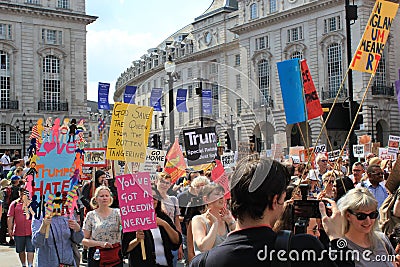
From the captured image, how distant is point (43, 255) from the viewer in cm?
752

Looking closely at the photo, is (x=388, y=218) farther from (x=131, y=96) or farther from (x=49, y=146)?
(x=49, y=146)

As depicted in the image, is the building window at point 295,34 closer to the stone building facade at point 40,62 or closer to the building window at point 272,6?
the building window at point 272,6

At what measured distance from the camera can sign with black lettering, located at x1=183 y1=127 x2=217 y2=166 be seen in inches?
223

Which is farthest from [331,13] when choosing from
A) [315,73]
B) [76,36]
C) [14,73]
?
[14,73]

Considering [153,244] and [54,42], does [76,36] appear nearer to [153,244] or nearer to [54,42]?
[54,42]

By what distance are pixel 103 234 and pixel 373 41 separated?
18.2ft

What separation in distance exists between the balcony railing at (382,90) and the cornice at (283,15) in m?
7.85

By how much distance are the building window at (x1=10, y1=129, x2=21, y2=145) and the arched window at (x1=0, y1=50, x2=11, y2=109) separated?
7.64ft

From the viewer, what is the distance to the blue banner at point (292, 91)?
8242 mm

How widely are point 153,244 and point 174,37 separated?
8210 cm

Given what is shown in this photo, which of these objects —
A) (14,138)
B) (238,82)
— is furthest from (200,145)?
(14,138)

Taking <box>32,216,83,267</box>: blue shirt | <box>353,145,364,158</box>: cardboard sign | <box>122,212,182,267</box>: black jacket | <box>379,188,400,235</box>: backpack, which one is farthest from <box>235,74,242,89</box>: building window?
<box>353,145,364,158</box>: cardboard sign

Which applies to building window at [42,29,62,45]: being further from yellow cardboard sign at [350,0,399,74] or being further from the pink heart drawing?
the pink heart drawing

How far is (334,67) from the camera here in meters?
49.0
